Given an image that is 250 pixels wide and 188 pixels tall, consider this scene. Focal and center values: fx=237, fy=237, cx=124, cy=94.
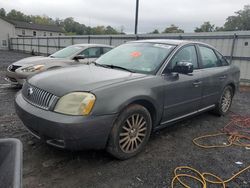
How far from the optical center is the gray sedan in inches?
255

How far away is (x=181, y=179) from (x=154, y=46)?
2.20 m

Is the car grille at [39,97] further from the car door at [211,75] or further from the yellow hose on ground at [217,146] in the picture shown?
the car door at [211,75]

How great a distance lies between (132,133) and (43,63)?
14.8 ft

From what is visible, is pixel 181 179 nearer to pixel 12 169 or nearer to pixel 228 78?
pixel 12 169

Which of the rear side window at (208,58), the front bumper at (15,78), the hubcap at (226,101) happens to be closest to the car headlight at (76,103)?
the rear side window at (208,58)

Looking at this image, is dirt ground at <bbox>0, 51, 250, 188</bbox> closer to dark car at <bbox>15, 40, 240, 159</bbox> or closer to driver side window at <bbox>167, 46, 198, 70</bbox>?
dark car at <bbox>15, 40, 240, 159</bbox>

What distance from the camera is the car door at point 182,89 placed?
11.9 ft

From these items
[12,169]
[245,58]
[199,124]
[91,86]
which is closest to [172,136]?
[199,124]

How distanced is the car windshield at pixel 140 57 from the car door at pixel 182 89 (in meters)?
0.19

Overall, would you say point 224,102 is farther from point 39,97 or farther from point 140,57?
point 39,97

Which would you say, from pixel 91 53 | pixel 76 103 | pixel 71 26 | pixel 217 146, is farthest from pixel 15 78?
pixel 71 26

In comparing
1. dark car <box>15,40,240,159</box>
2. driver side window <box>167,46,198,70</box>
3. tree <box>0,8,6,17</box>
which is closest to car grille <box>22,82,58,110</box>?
dark car <box>15,40,240,159</box>

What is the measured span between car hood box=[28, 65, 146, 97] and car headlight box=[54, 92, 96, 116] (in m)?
0.07

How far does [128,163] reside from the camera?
309 cm
